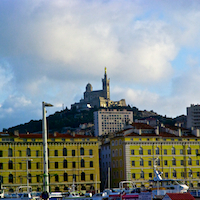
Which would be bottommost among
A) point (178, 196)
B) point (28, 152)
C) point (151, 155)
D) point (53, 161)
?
point (178, 196)

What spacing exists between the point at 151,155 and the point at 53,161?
2067cm

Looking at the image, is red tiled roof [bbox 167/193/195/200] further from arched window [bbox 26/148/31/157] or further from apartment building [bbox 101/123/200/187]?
apartment building [bbox 101/123/200/187]

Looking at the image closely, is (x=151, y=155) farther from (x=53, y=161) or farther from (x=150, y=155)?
(x=53, y=161)

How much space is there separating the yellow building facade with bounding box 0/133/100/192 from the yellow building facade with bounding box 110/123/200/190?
6.09 m

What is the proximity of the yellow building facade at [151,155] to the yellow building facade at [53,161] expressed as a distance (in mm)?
6087

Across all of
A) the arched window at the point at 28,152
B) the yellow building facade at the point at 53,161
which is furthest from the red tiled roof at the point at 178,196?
the arched window at the point at 28,152

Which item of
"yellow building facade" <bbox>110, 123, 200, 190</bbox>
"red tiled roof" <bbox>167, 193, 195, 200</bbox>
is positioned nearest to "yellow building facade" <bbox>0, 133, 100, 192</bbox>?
"yellow building facade" <bbox>110, 123, 200, 190</bbox>

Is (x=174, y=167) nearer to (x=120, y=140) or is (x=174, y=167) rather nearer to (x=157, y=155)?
(x=157, y=155)

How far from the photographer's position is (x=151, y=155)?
97312 mm

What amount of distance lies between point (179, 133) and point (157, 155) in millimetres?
7247

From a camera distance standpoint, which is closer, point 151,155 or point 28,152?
point 28,152

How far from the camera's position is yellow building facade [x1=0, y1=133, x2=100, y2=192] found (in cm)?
8762

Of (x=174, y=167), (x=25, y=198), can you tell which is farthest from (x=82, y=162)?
(x=25, y=198)

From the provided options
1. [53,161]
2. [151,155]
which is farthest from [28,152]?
[151,155]
